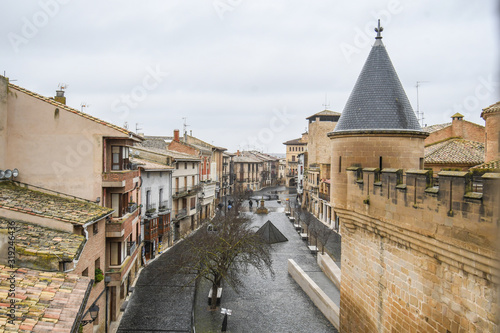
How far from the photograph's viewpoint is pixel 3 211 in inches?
417

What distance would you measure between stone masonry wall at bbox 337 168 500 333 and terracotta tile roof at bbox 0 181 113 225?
8.83 metres

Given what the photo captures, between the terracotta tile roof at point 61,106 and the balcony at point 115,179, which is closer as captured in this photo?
the terracotta tile roof at point 61,106

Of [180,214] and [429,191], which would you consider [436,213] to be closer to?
[429,191]

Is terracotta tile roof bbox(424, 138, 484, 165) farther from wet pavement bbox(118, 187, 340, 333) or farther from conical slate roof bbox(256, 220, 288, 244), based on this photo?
conical slate roof bbox(256, 220, 288, 244)

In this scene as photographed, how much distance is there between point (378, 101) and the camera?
41.2ft

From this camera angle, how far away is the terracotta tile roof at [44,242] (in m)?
9.24

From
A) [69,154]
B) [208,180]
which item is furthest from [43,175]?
[208,180]

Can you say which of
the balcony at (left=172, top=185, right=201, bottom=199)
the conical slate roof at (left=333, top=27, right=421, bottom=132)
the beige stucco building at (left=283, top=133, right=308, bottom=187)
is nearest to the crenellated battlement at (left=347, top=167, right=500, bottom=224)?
the conical slate roof at (left=333, top=27, right=421, bottom=132)

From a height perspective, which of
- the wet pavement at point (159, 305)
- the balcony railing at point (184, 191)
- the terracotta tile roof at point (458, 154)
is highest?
the terracotta tile roof at point (458, 154)

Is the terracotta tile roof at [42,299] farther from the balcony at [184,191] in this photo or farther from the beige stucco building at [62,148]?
the balcony at [184,191]

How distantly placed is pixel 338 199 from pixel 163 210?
18.8 metres

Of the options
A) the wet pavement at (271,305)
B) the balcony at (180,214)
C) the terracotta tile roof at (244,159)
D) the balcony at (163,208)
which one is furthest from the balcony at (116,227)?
the terracotta tile roof at (244,159)

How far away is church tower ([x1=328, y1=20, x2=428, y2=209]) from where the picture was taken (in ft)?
38.9

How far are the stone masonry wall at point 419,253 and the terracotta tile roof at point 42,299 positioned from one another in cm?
741
